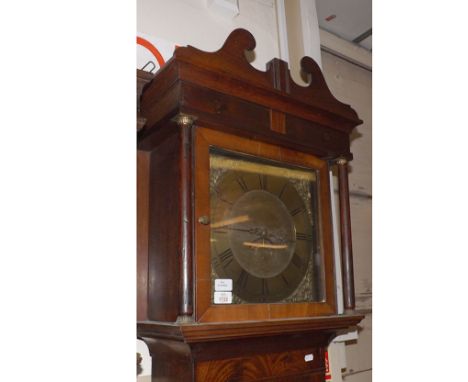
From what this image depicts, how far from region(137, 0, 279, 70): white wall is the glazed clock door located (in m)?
0.57

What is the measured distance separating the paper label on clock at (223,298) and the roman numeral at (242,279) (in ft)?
0.14

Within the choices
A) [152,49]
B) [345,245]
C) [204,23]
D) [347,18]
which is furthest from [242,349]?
[347,18]

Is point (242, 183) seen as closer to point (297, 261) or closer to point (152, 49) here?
point (297, 261)

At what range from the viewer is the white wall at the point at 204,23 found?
1.57 meters

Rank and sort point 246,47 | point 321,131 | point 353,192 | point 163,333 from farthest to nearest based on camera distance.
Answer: point 353,192, point 321,131, point 246,47, point 163,333

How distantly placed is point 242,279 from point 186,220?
0.75 ft

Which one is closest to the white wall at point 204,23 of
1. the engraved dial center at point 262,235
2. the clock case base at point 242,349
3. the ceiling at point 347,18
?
the ceiling at point 347,18

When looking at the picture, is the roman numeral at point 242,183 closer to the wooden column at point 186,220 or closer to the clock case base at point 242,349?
the wooden column at point 186,220

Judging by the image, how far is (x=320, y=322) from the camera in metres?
1.29

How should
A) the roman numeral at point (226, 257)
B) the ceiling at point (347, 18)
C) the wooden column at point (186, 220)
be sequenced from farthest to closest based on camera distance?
the ceiling at point (347, 18) → the roman numeral at point (226, 257) → the wooden column at point (186, 220)

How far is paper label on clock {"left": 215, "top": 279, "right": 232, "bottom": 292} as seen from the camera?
115 cm
